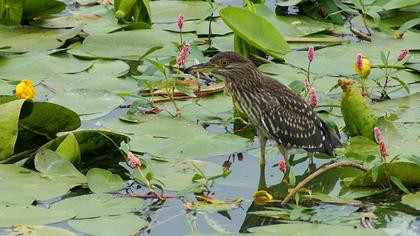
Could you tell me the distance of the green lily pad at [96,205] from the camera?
718cm

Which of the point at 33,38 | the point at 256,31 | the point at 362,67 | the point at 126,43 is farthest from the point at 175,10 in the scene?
the point at 362,67

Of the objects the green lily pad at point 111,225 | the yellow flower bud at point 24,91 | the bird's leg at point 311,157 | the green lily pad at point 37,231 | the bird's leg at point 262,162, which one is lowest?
the bird's leg at point 311,157

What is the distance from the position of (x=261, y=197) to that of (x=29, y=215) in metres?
1.43

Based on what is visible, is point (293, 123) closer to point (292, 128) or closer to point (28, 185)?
point (292, 128)

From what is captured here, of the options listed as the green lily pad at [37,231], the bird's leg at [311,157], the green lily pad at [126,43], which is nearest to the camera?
the green lily pad at [37,231]

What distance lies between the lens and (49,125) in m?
8.25

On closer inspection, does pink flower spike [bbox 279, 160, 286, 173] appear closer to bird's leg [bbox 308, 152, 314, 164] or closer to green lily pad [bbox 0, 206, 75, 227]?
bird's leg [bbox 308, 152, 314, 164]

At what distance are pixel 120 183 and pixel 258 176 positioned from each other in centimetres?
95

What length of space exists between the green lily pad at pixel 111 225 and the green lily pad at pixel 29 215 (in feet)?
0.29

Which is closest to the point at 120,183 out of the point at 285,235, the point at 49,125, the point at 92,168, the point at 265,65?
the point at 92,168

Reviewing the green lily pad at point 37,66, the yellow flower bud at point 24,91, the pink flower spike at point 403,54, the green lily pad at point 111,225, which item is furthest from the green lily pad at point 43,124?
the pink flower spike at point 403,54

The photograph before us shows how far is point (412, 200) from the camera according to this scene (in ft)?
24.3

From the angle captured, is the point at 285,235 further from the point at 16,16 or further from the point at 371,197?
the point at 16,16

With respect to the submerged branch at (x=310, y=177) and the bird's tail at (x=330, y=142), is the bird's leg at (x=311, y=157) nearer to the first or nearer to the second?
the bird's tail at (x=330, y=142)
